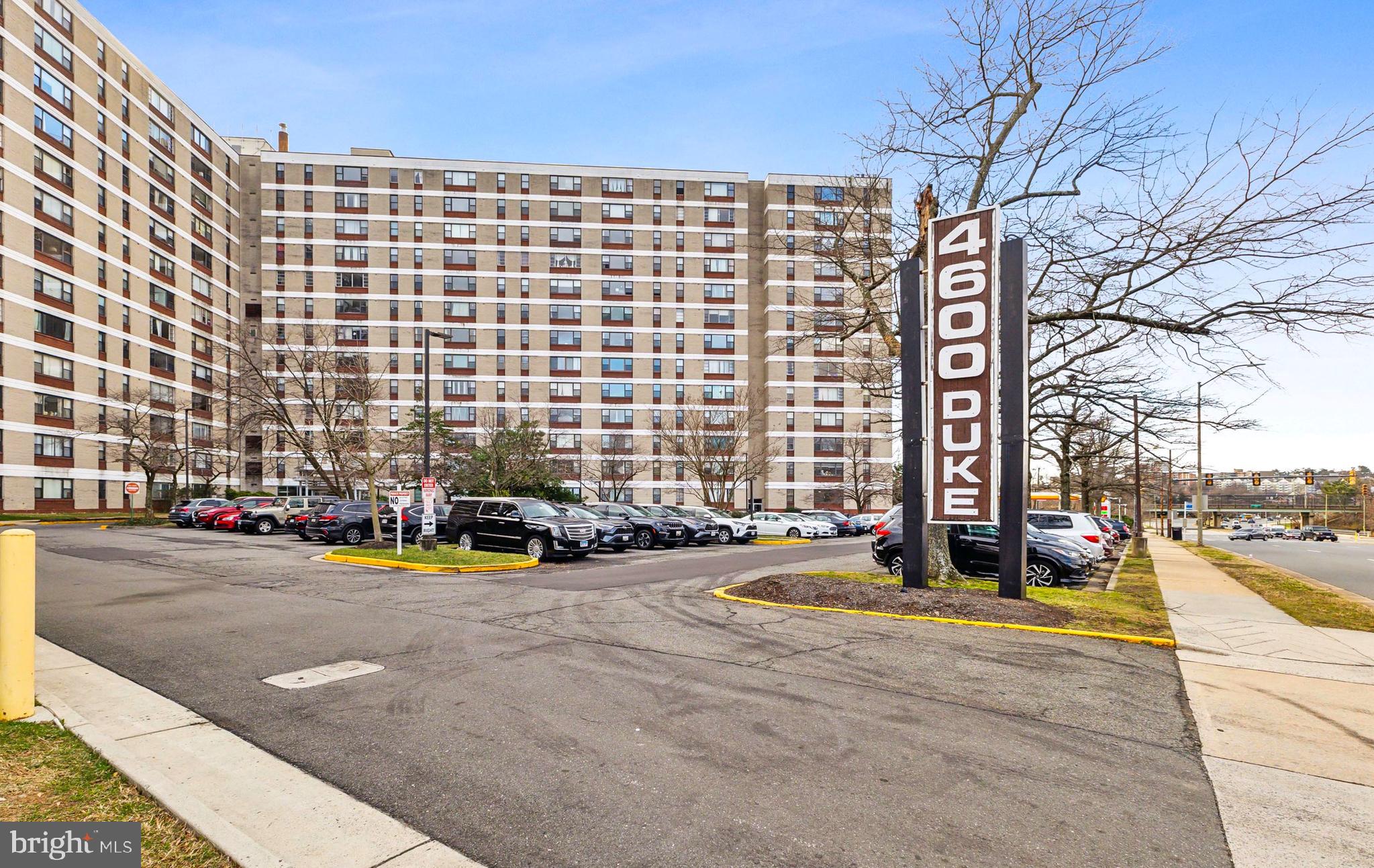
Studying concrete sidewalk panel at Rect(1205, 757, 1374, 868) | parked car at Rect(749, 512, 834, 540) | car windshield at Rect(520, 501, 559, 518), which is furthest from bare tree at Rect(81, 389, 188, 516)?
concrete sidewalk panel at Rect(1205, 757, 1374, 868)

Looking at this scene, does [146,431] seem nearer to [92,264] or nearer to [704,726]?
[92,264]

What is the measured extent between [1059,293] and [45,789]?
1668 centimetres

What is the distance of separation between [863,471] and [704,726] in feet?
227

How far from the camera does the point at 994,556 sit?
16.0m

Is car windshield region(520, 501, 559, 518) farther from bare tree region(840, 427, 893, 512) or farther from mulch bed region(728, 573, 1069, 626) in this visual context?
bare tree region(840, 427, 893, 512)

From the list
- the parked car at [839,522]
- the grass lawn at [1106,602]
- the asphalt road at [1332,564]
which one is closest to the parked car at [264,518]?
the parked car at [839,522]

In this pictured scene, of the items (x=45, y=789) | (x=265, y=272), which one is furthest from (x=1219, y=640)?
(x=265, y=272)

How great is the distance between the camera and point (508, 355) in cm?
7112

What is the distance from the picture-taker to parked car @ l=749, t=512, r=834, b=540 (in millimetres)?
40000

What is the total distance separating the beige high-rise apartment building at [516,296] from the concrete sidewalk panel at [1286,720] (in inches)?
2197

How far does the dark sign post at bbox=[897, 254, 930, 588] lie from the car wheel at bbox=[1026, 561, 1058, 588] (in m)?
4.73

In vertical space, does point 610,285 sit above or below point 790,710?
above

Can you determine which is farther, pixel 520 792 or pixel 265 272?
pixel 265 272

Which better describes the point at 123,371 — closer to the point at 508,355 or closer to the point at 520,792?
the point at 508,355
